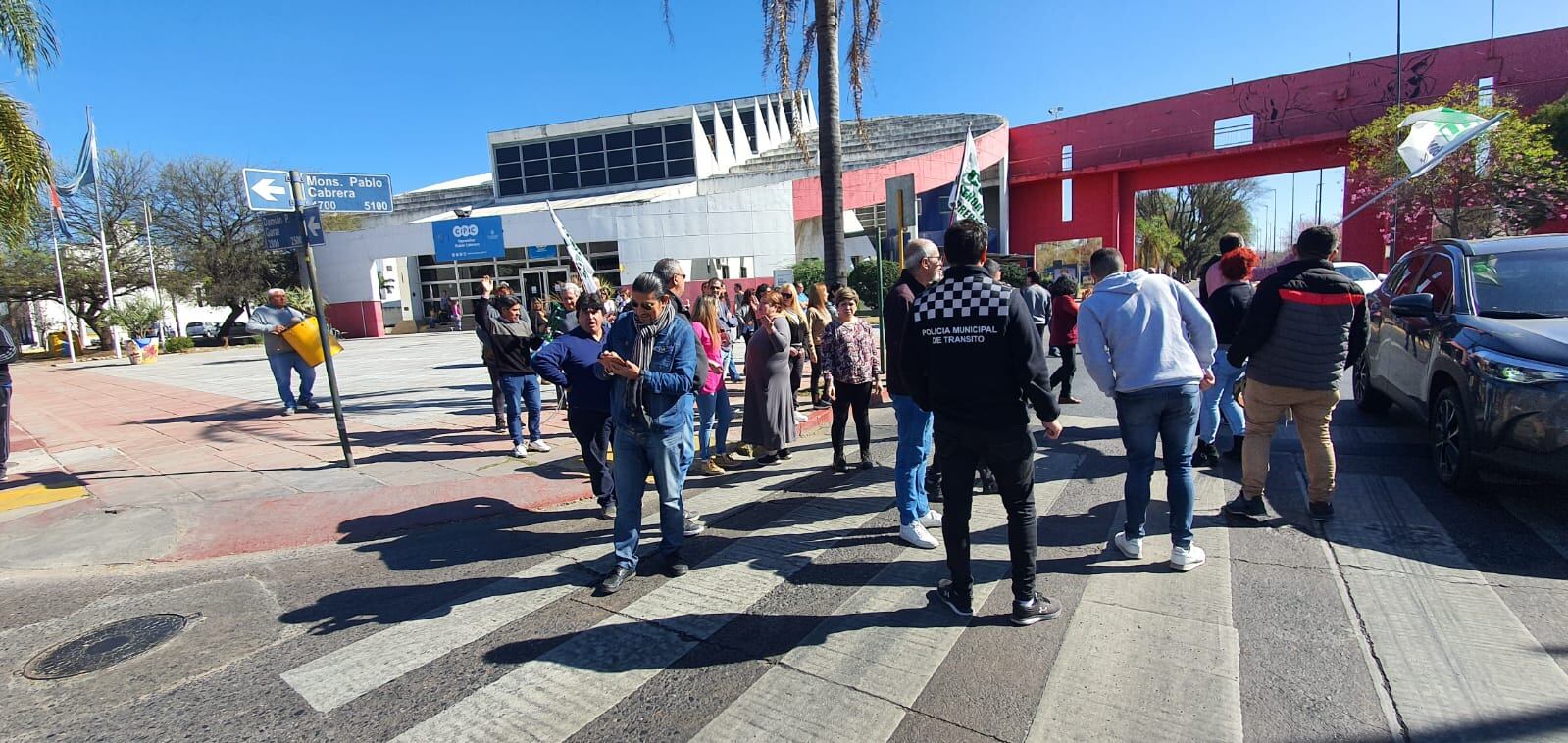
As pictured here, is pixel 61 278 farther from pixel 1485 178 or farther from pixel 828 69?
pixel 1485 178

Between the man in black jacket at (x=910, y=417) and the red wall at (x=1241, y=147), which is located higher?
the red wall at (x=1241, y=147)

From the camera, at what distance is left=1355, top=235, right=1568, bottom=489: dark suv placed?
4.07 meters

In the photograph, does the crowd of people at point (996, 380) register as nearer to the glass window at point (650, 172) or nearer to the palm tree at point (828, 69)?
the palm tree at point (828, 69)

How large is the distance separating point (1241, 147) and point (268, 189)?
1340 inches

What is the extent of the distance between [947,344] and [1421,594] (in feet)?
8.85

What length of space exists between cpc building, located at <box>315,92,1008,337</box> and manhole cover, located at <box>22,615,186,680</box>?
22.5 meters

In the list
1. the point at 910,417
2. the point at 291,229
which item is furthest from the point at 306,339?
the point at 910,417

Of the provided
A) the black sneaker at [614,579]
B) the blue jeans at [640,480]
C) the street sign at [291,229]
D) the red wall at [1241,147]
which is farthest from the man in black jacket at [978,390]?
the red wall at [1241,147]

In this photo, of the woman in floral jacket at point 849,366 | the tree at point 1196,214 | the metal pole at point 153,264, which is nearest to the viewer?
the woman in floral jacket at point 849,366

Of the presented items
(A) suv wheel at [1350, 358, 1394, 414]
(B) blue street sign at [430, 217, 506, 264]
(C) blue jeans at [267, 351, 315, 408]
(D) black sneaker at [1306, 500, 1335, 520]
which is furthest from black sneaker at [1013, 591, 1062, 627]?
(B) blue street sign at [430, 217, 506, 264]

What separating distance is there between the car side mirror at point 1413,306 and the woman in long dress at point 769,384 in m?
4.82

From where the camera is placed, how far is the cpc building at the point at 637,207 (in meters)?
29.7

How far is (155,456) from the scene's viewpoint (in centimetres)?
786

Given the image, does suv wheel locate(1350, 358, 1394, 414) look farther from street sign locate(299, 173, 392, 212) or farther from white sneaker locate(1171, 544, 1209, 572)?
street sign locate(299, 173, 392, 212)
